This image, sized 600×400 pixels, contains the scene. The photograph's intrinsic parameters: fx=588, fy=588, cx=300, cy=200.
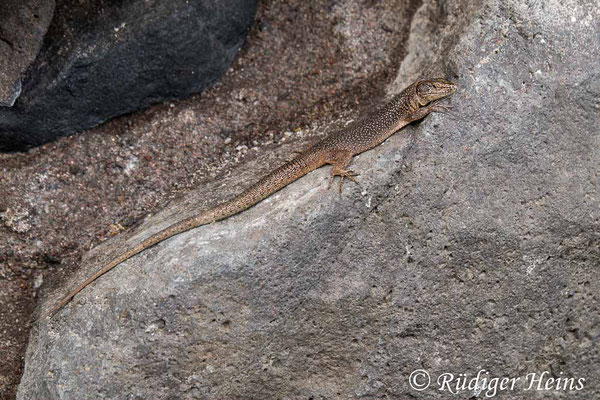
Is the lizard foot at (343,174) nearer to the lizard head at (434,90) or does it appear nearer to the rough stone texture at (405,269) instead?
Answer: the rough stone texture at (405,269)

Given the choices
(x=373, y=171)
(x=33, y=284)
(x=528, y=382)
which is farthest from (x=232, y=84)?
(x=528, y=382)

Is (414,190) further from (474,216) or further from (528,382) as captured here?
(528,382)

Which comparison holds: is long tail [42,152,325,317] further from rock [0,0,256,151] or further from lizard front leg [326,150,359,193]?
rock [0,0,256,151]

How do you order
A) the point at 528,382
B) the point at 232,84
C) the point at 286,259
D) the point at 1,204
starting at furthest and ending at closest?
1. the point at 232,84
2. the point at 1,204
3. the point at 528,382
4. the point at 286,259

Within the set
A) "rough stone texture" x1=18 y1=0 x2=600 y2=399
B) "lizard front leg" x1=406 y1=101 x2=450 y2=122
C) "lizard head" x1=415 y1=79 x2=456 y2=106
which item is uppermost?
"lizard head" x1=415 y1=79 x2=456 y2=106

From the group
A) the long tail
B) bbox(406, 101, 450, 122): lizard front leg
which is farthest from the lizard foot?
bbox(406, 101, 450, 122): lizard front leg

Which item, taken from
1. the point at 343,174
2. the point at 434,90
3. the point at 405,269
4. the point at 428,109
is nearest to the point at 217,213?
the point at 343,174

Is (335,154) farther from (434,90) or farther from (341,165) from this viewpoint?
(434,90)
